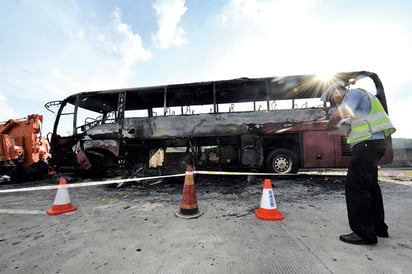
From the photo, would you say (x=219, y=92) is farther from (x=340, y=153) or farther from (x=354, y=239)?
(x=354, y=239)

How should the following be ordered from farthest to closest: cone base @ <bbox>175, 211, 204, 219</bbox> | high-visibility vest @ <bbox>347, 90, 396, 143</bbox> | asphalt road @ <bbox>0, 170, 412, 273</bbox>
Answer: cone base @ <bbox>175, 211, 204, 219</bbox> → high-visibility vest @ <bbox>347, 90, 396, 143</bbox> → asphalt road @ <bbox>0, 170, 412, 273</bbox>

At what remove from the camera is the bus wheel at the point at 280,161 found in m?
6.18

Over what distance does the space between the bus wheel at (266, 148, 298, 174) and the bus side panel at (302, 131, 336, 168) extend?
392 mm

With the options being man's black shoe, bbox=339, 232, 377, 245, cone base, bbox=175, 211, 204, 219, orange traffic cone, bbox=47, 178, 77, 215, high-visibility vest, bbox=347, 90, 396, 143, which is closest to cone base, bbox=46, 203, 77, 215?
orange traffic cone, bbox=47, 178, 77, 215

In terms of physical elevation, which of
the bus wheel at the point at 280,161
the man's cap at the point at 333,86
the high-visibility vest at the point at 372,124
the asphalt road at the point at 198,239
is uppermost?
the man's cap at the point at 333,86

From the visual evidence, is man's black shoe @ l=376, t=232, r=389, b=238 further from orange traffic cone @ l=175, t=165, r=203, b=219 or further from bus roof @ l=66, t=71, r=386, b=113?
bus roof @ l=66, t=71, r=386, b=113

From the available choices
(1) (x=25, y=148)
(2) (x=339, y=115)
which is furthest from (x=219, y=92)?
(1) (x=25, y=148)

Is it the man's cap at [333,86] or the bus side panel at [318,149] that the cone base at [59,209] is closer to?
the man's cap at [333,86]

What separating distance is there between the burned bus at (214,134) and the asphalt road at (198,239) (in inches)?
80.2

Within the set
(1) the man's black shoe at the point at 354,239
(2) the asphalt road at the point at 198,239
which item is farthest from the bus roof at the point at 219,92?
(1) the man's black shoe at the point at 354,239

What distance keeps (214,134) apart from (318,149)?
301 centimetres

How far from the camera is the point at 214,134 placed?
21.1 ft

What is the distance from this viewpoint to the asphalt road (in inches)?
70.2

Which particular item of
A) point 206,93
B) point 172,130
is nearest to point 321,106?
point 206,93
